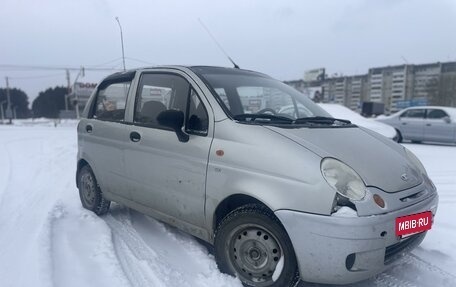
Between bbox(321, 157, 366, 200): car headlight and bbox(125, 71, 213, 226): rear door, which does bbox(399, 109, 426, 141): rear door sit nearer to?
bbox(125, 71, 213, 226): rear door

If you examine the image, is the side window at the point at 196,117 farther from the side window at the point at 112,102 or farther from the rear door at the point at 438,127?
the rear door at the point at 438,127

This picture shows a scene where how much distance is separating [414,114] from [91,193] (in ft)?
44.5

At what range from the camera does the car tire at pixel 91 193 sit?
15.1 feet

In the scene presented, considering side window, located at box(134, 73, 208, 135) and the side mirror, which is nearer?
the side mirror

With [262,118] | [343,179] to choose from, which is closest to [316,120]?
[262,118]

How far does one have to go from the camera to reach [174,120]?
10.3ft

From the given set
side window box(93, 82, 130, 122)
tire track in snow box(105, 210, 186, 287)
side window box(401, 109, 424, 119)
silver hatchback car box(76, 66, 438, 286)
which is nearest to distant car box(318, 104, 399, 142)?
side window box(401, 109, 424, 119)

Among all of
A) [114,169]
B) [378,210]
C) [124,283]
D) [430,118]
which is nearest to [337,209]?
[378,210]

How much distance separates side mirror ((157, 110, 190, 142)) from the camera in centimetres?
314

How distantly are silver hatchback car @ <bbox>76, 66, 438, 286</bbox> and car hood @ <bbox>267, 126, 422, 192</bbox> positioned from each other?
1cm

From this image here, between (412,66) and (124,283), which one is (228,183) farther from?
(412,66)

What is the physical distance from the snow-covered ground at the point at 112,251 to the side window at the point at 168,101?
1.20m

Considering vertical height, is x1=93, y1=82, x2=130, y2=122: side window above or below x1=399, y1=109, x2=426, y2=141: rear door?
above

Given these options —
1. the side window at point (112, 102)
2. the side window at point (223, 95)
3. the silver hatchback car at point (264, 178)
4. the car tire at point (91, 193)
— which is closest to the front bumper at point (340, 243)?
the silver hatchback car at point (264, 178)
